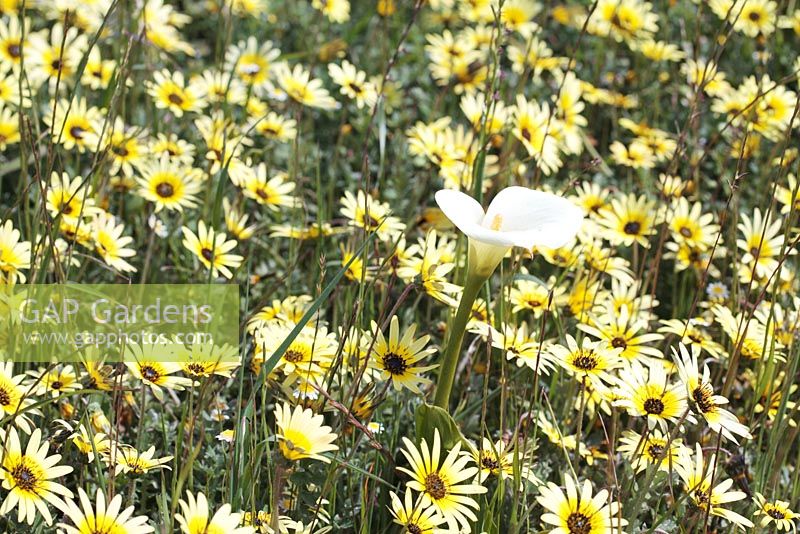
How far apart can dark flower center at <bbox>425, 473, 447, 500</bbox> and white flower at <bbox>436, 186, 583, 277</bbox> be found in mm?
369

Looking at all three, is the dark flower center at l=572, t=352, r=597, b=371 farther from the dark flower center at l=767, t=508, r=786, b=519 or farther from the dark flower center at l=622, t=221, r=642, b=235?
the dark flower center at l=622, t=221, r=642, b=235

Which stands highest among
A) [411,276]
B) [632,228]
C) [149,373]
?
[632,228]

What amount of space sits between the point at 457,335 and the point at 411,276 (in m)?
0.50

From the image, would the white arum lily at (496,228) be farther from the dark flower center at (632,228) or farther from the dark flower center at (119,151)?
the dark flower center at (119,151)

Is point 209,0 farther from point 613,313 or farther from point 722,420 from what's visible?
point 722,420

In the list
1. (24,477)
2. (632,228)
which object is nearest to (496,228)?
(24,477)

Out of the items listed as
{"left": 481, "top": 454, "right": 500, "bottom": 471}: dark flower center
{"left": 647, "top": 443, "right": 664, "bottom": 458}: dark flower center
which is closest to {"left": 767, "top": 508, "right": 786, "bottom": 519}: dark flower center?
{"left": 647, "top": 443, "right": 664, "bottom": 458}: dark flower center

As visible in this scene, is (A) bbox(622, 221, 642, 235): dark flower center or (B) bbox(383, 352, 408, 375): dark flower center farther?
(A) bbox(622, 221, 642, 235): dark flower center

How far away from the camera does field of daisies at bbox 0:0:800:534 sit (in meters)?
1.78

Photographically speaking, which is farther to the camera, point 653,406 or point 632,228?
point 632,228

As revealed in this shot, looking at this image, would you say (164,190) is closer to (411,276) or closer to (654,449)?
(411,276)

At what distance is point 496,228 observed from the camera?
1745mm

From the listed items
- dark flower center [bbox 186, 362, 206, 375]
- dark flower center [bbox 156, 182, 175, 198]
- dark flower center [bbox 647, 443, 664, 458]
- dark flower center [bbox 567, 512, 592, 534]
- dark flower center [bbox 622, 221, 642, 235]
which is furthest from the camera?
dark flower center [bbox 622, 221, 642, 235]

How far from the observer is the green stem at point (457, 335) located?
177 cm
